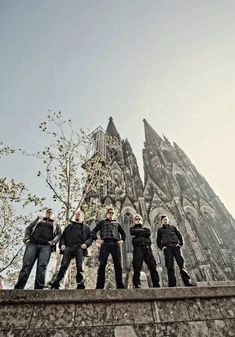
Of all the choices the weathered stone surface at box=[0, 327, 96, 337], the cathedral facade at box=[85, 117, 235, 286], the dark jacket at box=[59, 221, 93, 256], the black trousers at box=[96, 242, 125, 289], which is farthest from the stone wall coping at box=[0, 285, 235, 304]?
the cathedral facade at box=[85, 117, 235, 286]

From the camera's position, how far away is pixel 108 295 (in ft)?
10.9

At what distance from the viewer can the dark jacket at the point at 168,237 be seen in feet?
16.5

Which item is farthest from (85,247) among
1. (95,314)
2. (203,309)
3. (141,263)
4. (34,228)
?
(203,309)

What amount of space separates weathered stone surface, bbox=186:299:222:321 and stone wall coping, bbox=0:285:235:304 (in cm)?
7

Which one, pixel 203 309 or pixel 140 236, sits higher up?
pixel 140 236

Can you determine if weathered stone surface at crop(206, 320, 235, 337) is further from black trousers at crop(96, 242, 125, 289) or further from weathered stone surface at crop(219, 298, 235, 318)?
black trousers at crop(96, 242, 125, 289)

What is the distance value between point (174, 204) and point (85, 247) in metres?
19.0

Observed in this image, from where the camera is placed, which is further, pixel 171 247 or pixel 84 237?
pixel 171 247

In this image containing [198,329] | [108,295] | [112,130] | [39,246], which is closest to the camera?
[198,329]

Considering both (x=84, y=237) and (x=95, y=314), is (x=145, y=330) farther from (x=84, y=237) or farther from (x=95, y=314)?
(x=84, y=237)

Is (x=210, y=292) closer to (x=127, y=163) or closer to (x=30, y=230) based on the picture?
(x=30, y=230)

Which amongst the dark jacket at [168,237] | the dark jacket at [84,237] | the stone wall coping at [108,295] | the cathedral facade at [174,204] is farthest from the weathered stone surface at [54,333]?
the cathedral facade at [174,204]

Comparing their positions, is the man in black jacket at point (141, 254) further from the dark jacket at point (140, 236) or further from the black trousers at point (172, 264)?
the black trousers at point (172, 264)

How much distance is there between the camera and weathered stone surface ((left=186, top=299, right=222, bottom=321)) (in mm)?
3332
